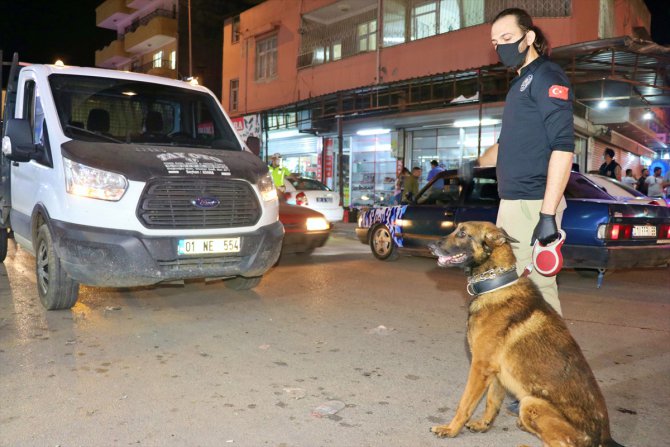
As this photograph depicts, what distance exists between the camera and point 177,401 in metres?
3.27

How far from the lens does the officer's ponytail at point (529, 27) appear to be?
3150mm

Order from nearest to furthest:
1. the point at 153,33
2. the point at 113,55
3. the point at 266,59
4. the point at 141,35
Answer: the point at 266,59 < the point at 153,33 < the point at 141,35 < the point at 113,55

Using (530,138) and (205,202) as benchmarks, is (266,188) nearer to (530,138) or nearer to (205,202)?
(205,202)

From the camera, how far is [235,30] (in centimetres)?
2630

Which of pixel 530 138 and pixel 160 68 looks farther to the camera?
pixel 160 68

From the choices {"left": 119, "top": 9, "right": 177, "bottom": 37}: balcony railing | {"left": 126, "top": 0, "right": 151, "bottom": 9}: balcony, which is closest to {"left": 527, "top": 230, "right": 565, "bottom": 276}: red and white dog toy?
{"left": 119, "top": 9, "right": 177, "bottom": 37}: balcony railing

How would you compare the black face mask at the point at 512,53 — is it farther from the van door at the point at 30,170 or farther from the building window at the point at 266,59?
the building window at the point at 266,59

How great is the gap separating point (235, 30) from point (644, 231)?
76.7 feet

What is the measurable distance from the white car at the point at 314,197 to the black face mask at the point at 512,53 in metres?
10.0

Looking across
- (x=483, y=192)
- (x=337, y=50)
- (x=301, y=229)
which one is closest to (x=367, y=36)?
(x=337, y=50)

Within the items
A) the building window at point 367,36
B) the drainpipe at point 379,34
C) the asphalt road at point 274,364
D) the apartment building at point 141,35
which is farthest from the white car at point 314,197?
the apartment building at point 141,35

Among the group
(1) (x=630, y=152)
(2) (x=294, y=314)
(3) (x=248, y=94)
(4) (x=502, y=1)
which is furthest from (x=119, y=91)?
(1) (x=630, y=152)

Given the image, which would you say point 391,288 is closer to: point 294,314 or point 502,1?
point 294,314

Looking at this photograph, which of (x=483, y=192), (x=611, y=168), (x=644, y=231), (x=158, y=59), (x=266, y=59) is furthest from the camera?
(x=158, y=59)
